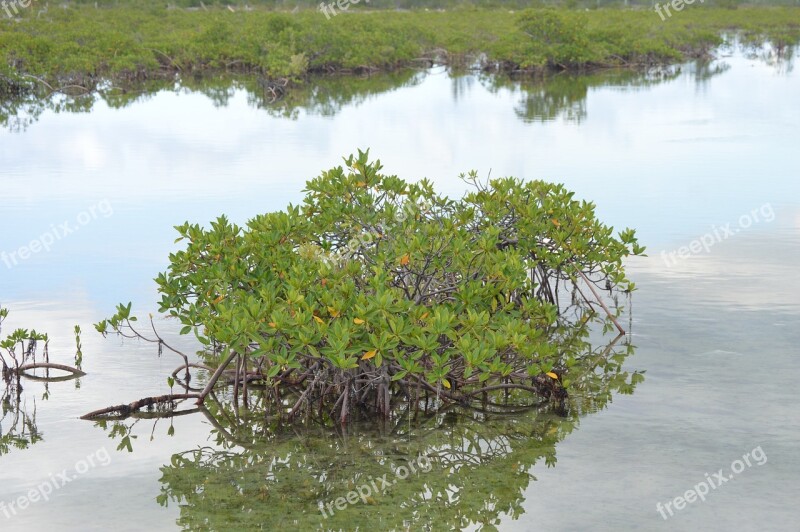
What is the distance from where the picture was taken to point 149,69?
1363 inches

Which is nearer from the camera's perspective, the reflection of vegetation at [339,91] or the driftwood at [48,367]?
the driftwood at [48,367]

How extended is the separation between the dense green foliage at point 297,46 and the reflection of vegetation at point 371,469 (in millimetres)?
23545

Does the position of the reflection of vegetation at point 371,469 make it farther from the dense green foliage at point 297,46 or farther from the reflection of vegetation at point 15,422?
the dense green foliage at point 297,46

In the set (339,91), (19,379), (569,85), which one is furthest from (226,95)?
(19,379)

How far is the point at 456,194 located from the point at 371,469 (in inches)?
346

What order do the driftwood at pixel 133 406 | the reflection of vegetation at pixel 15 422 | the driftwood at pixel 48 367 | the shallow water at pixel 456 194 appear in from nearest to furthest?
1. the shallow water at pixel 456 194
2. the reflection of vegetation at pixel 15 422
3. the driftwood at pixel 133 406
4. the driftwood at pixel 48 367

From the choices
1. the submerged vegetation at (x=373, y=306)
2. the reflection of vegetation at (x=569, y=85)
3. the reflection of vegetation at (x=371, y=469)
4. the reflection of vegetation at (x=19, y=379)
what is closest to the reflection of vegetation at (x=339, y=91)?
the reflection of vegetation at (x=569, y=85)

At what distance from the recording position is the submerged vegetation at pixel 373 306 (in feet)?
23.7

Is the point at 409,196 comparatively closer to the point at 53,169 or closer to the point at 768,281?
the point at 768,281

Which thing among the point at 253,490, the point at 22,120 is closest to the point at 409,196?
the point at 253,490

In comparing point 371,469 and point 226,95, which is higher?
point 226,95

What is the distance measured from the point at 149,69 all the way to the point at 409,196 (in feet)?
88.4

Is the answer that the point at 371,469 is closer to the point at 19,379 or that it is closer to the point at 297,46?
the point at 19,379

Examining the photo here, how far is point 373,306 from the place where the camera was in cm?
716
